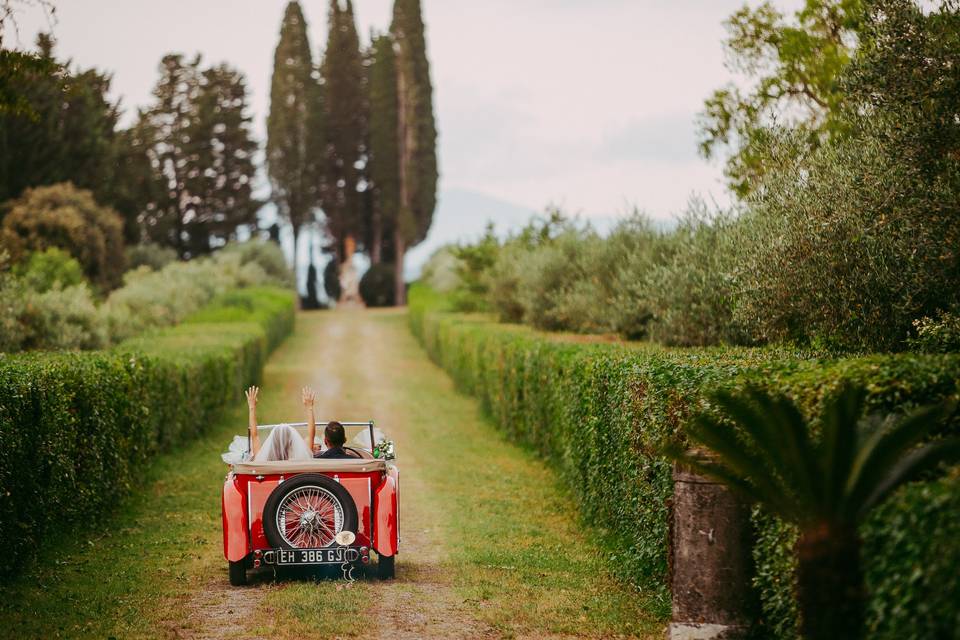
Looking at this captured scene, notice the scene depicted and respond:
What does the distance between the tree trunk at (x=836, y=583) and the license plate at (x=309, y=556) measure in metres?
4.68

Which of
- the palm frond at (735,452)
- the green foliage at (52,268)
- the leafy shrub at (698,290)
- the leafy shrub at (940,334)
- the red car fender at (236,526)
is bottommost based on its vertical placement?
the red car fender at (236,526)

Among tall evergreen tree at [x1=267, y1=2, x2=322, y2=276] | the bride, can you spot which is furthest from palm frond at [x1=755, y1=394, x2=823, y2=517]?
tall evergreen tree at [x1=267, y1=2, x2=322, y2=276]

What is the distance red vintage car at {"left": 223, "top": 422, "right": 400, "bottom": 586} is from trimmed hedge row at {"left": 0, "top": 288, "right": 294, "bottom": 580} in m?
1.91

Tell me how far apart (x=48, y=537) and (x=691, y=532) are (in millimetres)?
6492

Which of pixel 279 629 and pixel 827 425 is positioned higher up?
pixel 827 425

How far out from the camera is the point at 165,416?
16.6 metres

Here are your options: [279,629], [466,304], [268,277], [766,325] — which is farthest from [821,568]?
[268,277]

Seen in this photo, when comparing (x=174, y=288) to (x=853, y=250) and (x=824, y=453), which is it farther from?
(x=824, y=453)

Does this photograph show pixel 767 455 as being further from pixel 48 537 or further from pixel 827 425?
pixel 48 537

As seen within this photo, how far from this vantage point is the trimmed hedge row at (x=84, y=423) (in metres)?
9.16

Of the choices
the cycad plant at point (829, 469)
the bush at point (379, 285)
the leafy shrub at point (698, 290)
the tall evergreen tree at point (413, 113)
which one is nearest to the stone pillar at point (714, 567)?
the cycad plant at point (829, 469)

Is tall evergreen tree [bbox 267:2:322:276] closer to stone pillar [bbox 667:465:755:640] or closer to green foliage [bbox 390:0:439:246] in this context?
green foliage [bbox 390:0:439:246]

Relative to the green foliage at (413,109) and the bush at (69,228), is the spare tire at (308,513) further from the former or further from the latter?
the green foliage at (413,109)

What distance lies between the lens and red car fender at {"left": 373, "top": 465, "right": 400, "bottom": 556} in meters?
9.06
